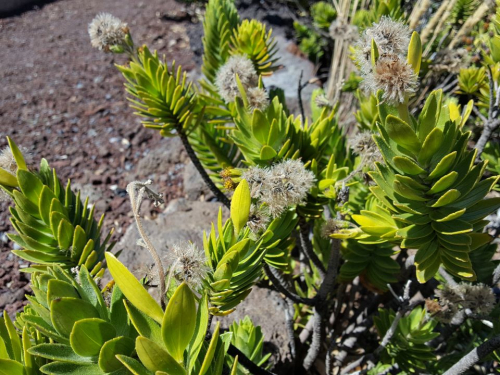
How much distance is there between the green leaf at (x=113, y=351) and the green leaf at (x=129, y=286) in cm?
7

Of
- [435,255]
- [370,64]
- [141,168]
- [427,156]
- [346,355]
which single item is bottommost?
[346,355]

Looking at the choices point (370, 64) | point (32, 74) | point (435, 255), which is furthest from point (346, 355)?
point (32, 74)

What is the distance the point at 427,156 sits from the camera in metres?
0.89

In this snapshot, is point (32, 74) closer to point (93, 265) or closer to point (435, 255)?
point (93, 265)

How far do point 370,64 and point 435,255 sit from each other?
0.51 meters

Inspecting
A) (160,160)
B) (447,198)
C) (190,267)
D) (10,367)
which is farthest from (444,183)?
(160,160)

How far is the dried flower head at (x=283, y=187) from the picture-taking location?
3.39 feet

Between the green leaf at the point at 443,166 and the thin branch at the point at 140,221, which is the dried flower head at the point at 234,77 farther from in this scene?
the green leaf at the point at 443,166

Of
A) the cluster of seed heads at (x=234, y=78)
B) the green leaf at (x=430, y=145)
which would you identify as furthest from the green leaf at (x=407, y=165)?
the cluster of seed heads at (x=234, y=78)

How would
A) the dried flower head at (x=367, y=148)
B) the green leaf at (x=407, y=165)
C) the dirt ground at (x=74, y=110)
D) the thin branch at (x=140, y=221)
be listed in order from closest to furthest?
the thin branch at (x=140, y=221) < the green leaf at (x=407, y=165) < the dried flower head at (x=367, y=148) < the dirt ground at (x=74, y=110)

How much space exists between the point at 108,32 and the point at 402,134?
1.09 meters

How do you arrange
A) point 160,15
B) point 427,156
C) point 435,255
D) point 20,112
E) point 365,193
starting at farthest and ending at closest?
point 160,15
point 20,112
point 365,193
point 435,255
point 427,156

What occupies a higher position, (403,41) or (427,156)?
(403,41)

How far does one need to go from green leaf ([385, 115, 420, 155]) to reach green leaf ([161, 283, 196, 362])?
1.68 ft
